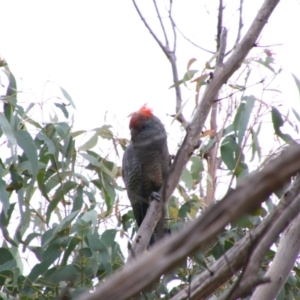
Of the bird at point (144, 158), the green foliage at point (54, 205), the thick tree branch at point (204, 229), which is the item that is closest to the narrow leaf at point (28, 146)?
the green foliage at point (54, 205)

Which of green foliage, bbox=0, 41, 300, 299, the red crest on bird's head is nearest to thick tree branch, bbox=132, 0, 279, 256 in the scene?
green foliage, bbox=0, 41, 300, 299

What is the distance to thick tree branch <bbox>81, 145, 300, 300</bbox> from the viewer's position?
42 cm

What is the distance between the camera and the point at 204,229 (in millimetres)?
437

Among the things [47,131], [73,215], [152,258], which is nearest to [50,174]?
[47,131]

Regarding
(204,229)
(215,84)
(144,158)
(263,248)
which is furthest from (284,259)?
(144,158)

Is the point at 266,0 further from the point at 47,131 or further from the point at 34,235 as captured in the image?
the point at 34,235

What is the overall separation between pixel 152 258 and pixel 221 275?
1.69ft

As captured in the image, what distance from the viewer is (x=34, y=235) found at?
2.39m

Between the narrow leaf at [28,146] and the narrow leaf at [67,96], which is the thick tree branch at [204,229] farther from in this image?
the narrow leaf at [67,96]

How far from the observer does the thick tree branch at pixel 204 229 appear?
16.6 inches

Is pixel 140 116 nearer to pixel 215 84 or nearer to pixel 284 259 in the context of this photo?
pixel 215 84

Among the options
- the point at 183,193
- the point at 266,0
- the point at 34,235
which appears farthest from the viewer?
the point at 183,193

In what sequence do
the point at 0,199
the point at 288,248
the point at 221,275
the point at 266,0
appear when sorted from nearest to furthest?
the point at 221,275, the point at 288,248, the point at 266,0, the point at 0,199

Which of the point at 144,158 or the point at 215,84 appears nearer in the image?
the point at 215,84
